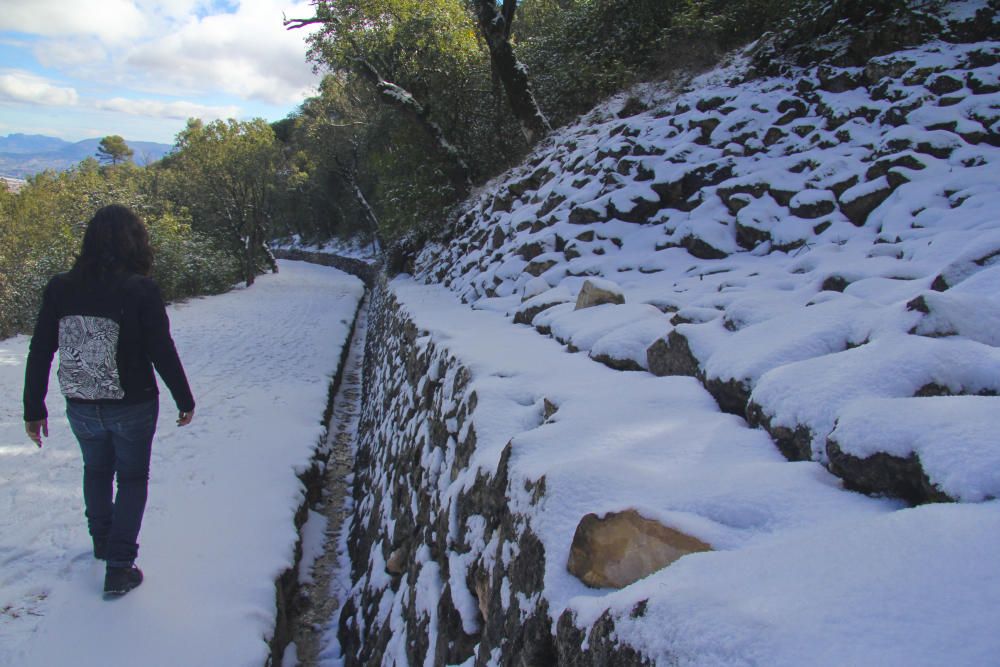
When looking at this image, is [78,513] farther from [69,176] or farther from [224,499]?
[69,176]

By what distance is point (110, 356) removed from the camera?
2.70 m

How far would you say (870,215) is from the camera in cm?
426

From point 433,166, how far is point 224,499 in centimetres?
872

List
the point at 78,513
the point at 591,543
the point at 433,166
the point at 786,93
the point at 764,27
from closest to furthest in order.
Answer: the point at 591,543 → the point at 78,513 → the point at 786,93 → the point at 764,27 → the point at 433,166

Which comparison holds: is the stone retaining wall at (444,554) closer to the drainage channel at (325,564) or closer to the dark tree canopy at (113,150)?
the drainage channel at (325,564)

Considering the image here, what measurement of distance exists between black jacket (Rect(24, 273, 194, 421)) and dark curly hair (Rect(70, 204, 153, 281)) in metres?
0.05

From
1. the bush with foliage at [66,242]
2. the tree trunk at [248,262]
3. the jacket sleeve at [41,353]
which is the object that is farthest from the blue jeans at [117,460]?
the tree trunk at [248,262]

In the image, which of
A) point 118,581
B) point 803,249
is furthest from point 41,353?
point 803,249

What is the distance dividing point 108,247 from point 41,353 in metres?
0.65

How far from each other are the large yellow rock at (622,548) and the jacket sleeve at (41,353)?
112 inches

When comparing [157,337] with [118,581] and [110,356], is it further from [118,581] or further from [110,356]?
[118,581]

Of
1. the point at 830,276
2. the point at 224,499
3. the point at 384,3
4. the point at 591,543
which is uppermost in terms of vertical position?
the point at 384,3

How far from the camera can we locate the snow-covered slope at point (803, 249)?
5.06 feet

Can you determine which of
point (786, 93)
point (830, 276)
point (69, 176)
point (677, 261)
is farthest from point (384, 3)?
point (69, 176)
